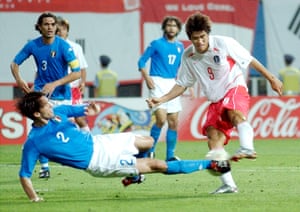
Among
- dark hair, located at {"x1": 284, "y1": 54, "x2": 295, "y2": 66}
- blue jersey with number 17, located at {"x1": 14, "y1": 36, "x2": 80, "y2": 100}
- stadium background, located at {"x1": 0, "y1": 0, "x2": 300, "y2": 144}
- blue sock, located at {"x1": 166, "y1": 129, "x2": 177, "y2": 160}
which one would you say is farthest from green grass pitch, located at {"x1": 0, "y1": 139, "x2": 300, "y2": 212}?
dark hair, located at {"x1": 284, "y1": 54, "x2": 295, "y2": 66}

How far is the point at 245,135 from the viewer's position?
11633 millimetres

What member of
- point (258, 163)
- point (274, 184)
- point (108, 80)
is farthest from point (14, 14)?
point (274, 184)

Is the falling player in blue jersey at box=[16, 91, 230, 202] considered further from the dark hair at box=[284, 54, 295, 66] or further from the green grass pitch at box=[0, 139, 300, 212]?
the dark hair at box=[284, 54, 295, 66]

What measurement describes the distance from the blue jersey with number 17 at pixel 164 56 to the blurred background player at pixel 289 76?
745 cm

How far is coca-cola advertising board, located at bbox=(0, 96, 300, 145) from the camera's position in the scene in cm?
2183

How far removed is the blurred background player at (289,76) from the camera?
25.0 m

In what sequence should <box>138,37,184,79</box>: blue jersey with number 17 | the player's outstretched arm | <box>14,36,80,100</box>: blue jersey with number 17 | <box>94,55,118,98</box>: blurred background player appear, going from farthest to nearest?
<box>94,55,118,98</box>: blurred background player, <box>138,37,184,79</box>: blue jersey with number 17, <box>14,36,80,100</box>: blue jersey with number 17, the player's outstretched arm

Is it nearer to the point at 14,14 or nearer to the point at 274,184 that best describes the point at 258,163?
the point at 274,184

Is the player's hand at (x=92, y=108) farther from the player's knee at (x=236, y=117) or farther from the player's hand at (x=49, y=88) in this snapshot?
the player's hand at (x=49, y=88)

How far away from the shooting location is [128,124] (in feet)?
72.7

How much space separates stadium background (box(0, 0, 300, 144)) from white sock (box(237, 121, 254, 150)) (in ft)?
36.8

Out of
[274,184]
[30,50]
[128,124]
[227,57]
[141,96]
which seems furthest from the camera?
[141,96]

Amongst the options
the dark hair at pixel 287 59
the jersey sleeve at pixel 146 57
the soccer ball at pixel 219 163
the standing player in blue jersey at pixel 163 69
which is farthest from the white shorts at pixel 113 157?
the dark hair at pixel 287 59

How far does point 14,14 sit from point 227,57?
12.8m
